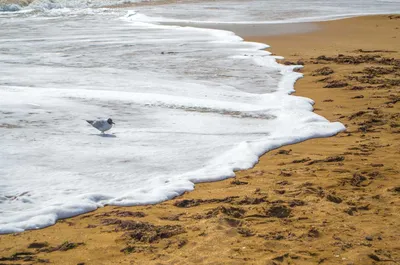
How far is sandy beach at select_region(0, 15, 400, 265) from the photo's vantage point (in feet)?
12.9

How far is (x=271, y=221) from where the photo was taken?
14.7ft

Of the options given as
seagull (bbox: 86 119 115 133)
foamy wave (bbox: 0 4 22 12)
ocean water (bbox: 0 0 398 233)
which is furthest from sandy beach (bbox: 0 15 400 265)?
foamy wave (bbox: 0 4 22 12)

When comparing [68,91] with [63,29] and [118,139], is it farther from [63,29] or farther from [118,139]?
[63,29]

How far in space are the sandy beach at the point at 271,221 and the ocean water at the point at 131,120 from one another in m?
0.26

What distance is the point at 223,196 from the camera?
16.7 ft

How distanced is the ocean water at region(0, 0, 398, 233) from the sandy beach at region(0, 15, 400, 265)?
26cm

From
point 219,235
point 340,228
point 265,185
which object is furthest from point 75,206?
point 340,228

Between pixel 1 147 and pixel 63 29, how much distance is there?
49.0 feet

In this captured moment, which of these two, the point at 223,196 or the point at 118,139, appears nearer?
the point at 223,196

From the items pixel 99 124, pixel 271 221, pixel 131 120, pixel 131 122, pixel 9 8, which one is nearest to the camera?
pixel 271 221

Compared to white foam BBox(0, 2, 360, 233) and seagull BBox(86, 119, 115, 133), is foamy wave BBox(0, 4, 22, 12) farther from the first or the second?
seagull BBox(86, 119, 115, 133)

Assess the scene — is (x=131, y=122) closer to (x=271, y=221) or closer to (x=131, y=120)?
(x=131, y=120)

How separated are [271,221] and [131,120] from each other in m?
3.72

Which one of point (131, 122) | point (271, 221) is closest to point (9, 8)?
point (131, 122)
